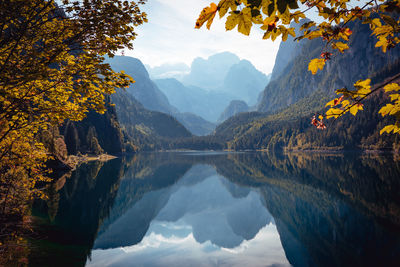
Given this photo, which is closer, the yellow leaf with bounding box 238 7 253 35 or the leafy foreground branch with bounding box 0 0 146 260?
the yellow leaf with bounding box 238 7 253 35

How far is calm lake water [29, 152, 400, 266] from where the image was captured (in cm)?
Result: 1841

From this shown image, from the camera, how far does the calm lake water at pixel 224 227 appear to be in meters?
18.4

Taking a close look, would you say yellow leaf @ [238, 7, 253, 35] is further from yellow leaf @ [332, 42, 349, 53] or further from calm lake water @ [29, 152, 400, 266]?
calm lake water @ [29, 152, 400, 266]

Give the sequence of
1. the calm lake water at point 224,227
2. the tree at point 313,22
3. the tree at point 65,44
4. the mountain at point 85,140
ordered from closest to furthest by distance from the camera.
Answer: the tree at point 313,22, the tree at point 65,44, the calm lake water at point 224,227, the mountain at point 85,140

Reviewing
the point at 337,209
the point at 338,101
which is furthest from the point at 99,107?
the point at 337,209

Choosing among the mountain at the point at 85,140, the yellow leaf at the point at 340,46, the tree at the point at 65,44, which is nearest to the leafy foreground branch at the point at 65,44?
the tree at the point at 65,44

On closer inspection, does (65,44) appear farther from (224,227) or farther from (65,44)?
(224,227)

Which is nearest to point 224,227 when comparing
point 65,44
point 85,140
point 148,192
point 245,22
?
point 148,192

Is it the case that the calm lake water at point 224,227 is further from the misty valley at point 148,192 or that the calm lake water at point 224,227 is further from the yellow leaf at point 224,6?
the yellow leaf at point 224,6

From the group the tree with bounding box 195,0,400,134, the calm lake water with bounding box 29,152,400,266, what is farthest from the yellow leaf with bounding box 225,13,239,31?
the calm lake water with bounding box 29,152,400,266

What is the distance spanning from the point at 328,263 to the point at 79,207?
97.8 ft

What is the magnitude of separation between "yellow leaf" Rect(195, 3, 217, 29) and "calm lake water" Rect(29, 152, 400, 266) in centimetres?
1742

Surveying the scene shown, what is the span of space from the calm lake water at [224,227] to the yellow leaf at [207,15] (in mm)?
17420

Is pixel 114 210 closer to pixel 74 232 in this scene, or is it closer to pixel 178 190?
pixel 74 232
